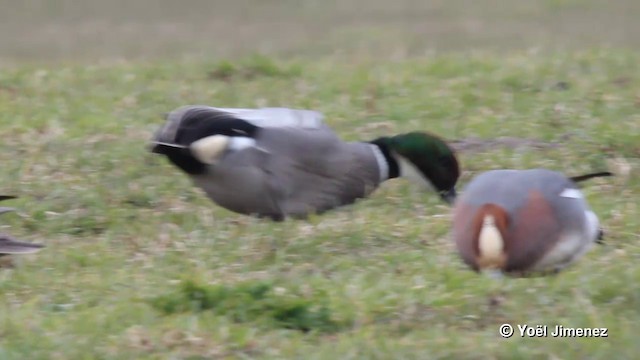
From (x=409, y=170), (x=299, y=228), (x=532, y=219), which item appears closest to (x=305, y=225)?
(x=299, y=228)

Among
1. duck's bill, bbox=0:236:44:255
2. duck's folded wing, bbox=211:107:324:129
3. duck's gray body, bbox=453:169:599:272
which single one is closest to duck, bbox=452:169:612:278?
duck's gray body, bbox=453:169:599:272

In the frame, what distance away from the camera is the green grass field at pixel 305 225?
13.9 feet

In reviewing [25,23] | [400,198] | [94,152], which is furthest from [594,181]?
[25,23]

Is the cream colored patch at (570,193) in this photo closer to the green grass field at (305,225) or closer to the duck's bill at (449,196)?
the green grass field at (305,225)

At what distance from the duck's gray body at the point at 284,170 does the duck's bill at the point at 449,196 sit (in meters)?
0.39

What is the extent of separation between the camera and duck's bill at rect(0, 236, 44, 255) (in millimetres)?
5168

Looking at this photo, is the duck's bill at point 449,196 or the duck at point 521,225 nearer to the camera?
the duck at point 521,225

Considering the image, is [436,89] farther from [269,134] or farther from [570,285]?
[570,285]

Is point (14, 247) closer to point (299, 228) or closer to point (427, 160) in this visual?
point (299, 228)

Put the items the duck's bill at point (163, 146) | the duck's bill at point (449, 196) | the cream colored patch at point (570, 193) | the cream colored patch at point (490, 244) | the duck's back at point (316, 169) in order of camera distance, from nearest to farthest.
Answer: the cream colored patch at point (490, 244) → the cream colored patch at point (570, 193) → the duck's bill at point (163, 146) → the duck's back at point (316, 169) → the duck's bill at point (449, 196)

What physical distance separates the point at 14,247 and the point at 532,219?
2.04 metres

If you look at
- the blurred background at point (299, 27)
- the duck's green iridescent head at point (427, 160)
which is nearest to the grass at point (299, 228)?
the duck's green iridescent head at point (427, 160)

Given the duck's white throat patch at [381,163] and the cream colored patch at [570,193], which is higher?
the cream colored patch at [570,193]

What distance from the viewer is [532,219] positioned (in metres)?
4.46
